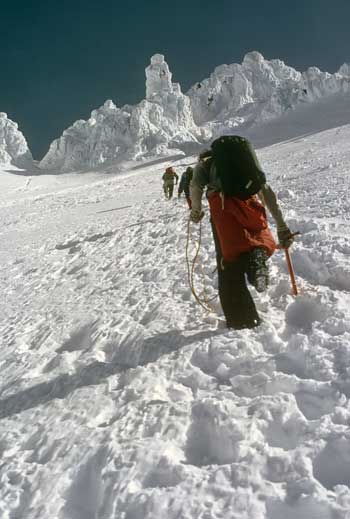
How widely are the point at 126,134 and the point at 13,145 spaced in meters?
40.8

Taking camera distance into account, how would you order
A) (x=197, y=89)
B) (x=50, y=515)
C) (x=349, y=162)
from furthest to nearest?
(x=197, y=89) → (x=349, y=162) → (x=50, y=515)

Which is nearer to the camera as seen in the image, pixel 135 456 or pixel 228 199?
pixel 135 456

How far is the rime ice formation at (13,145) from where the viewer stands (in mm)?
135450

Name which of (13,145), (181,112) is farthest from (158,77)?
(13,145)

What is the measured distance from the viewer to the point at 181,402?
2.97 m

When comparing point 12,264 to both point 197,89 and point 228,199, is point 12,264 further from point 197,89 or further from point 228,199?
point 197,89

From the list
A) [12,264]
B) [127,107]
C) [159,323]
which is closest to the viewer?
[159,323]

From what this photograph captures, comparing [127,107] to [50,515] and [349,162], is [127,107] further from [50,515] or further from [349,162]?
[50,515]

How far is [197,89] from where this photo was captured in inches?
7530

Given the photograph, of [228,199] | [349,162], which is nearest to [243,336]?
[228,199]

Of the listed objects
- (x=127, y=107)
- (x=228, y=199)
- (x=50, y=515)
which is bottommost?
(x=50, y=515)

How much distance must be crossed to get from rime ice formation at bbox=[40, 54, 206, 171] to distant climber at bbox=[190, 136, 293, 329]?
115 meters

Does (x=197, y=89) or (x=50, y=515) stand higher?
(x=197, y=89)

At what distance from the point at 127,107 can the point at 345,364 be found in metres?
148
